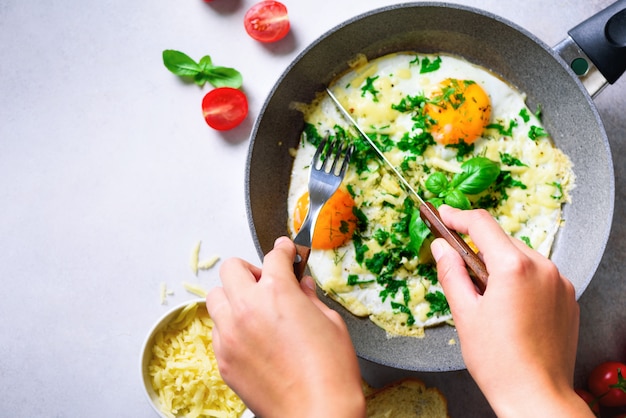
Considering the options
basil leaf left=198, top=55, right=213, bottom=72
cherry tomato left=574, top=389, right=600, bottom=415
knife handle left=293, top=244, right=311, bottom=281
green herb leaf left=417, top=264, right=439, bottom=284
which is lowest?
cherry tomato left=574, top=389, right=600, bottom=415

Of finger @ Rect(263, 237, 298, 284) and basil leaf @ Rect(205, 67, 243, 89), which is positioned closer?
finger @ Rect(263, 237, 298, 284)

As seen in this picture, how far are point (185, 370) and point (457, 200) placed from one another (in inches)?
63.1

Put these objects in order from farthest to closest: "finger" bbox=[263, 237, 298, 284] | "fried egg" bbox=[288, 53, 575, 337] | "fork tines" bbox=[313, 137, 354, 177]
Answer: "fried egg" bbox=[288, 53, 575, 337] → "fork tines" bbox=[313, 137, 354, 177] → "finger" bbox=[263, 237, 298, 284]

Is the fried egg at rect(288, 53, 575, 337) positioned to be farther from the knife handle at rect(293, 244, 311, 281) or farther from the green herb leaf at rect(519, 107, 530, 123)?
the knife handle at rect(293, 244, 311, 281)

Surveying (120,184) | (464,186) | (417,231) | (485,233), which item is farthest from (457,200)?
(120,184)

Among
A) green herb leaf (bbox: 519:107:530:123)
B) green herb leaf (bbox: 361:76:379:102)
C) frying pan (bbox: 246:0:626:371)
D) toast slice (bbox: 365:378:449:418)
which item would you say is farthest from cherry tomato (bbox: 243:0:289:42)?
toast slice (bbox: 365:378:449:418)

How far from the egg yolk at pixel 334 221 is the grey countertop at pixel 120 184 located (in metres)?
0.43

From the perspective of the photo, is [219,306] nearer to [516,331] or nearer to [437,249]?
[437,249]

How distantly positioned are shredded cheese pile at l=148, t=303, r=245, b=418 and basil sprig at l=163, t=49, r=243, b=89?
1.25m

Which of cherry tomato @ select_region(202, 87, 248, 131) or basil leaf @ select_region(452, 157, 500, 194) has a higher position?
cherry tomato @ select_region(202, 87, 248, 131)

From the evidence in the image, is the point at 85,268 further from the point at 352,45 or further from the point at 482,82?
the point at 482,82

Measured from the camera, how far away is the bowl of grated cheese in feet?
9.59

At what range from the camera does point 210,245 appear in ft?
10.8

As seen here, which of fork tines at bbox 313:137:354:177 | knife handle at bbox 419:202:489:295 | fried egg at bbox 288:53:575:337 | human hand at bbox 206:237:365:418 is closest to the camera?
human hand at bbox 206:237:365:418
